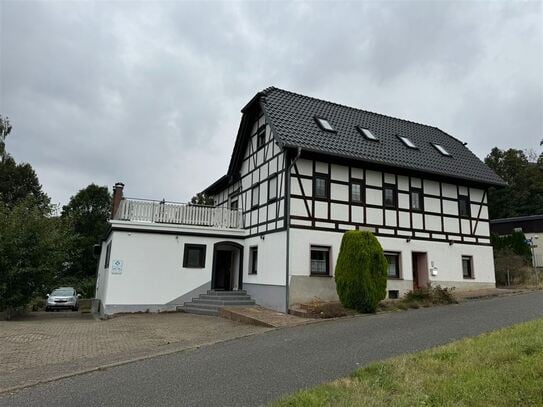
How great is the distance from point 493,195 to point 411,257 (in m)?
29.4

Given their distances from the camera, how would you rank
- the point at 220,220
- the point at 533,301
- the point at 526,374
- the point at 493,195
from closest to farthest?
the point at 526,374 < the point at 533,301 < the point at 220,220 < the point at 493,195

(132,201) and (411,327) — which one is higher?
(132,201)

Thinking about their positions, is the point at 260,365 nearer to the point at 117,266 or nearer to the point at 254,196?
the point at 117,266

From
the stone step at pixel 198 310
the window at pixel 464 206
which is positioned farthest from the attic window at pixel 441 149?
the stone step at pixel 198 310

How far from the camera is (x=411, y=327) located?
980cm

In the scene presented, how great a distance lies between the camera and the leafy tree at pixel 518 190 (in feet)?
127

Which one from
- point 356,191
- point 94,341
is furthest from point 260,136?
point 94,341

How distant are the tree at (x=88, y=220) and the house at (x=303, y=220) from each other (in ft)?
81.7

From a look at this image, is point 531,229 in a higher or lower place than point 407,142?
lower

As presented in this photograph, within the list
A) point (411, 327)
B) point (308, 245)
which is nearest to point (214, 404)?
point (411, 327)

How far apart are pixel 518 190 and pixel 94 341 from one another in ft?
135

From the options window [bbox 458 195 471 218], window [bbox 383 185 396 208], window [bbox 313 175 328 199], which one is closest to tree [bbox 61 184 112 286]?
window [bbox 313 175 328 199]

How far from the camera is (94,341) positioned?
33.0ft

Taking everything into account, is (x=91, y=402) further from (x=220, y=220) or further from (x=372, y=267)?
(x=220, y=220)
